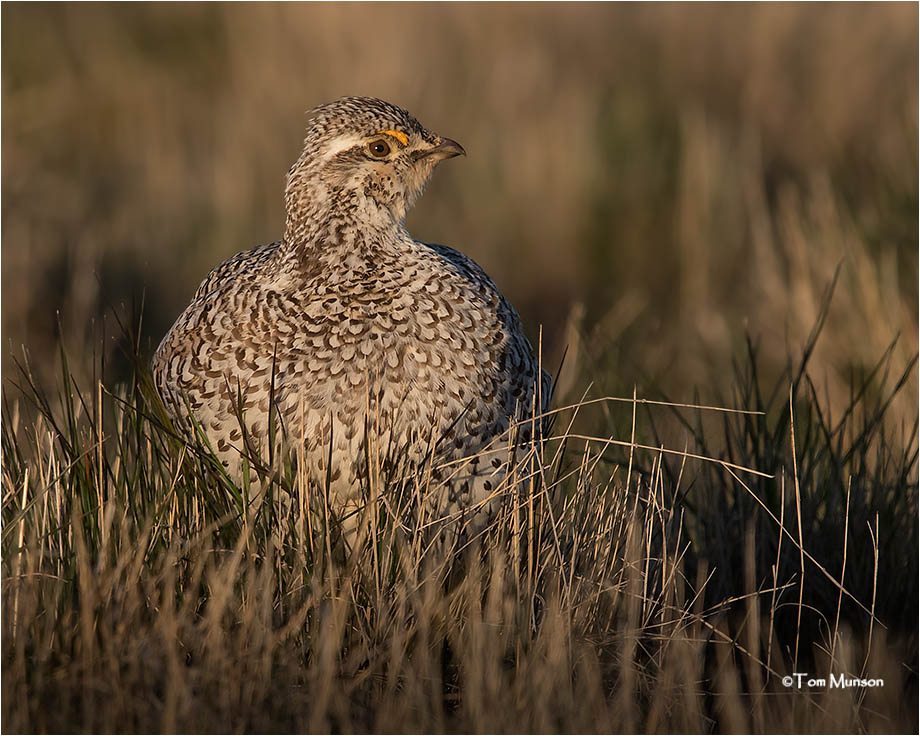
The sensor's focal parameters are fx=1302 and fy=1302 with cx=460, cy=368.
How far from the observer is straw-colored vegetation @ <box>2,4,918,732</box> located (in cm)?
332

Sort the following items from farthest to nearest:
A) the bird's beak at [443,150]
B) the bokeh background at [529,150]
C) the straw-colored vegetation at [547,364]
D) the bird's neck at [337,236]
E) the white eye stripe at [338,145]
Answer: the bokeh background at [529,150] < the bird's beak at [443,150] < the white eye stripe at [338,145] < the bird's neck at [337,236] < the straw-colored vegetation at [547,364]

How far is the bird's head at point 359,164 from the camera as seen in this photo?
4305 millimetres

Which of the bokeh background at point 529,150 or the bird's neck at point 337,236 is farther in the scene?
the bokeh background at point 529,150

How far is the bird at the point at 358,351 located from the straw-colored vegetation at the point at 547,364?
0.52 ft

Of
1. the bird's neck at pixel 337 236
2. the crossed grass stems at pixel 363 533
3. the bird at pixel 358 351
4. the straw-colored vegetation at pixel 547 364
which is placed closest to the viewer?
the straw-colored vegetation at pixel 547 364

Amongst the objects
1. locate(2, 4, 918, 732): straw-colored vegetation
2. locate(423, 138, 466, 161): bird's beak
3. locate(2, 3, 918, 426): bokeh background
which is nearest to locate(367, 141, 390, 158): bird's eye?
locate(423, 138, 466, 161): bird's beak

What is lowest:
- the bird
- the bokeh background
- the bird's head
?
the bird

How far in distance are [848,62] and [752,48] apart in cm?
87

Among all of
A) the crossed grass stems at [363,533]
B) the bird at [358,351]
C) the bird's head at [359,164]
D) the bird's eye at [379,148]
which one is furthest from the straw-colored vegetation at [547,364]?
the bird's eye at [379,148]

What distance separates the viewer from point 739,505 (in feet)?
14.6

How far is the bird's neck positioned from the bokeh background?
3.17 m

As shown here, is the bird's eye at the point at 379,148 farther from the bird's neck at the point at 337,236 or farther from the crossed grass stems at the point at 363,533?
the crossed grass stems at the point at 363,533

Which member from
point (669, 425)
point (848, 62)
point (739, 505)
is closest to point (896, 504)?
point (739, 505)

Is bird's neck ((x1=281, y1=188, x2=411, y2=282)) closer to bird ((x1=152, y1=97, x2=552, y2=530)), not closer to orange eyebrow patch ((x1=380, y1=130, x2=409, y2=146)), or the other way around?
bird ((x1=152, y1=97, x2=552, y2=530))
